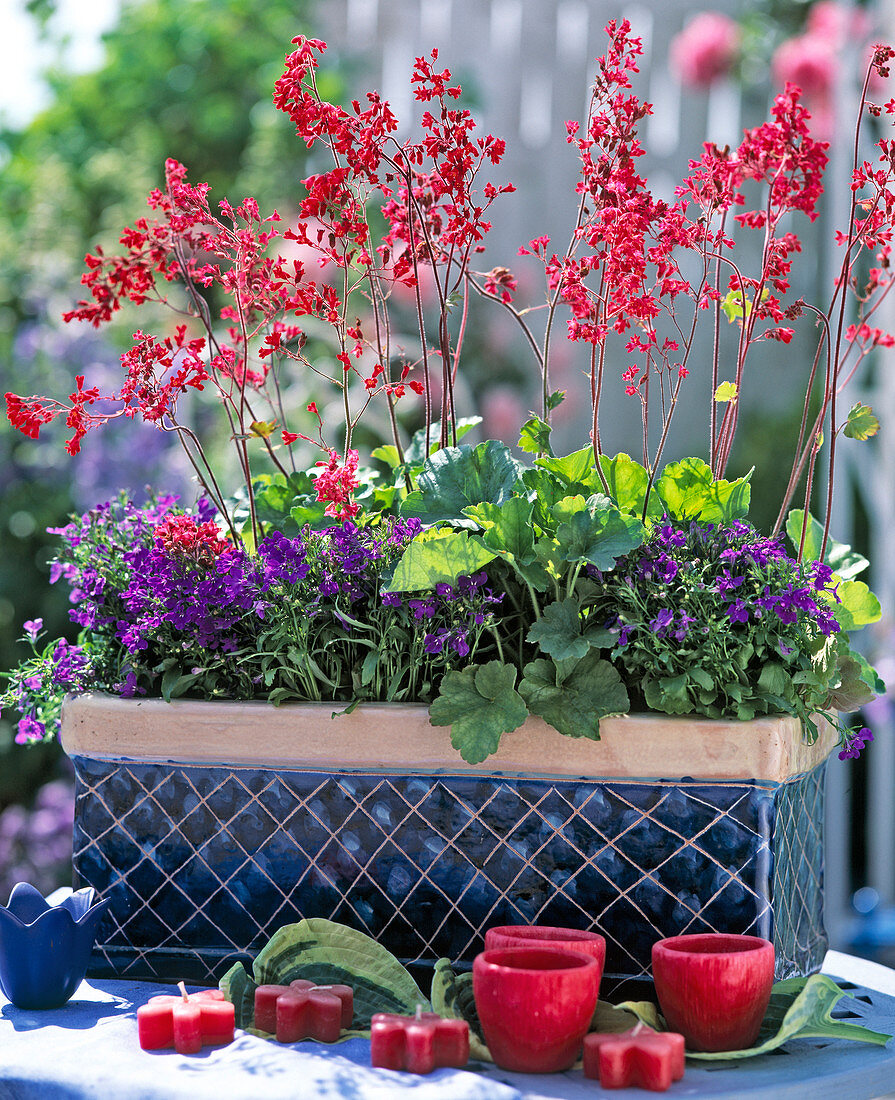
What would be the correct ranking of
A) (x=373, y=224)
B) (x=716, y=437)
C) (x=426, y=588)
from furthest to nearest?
(x=373, y=224) < (x=716, y=437) < (x=426, y=588)

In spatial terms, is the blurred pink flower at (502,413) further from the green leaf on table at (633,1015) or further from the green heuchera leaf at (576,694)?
the green leaf on table at (633,1015)

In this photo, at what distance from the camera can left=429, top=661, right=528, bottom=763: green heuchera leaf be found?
2.42 ft

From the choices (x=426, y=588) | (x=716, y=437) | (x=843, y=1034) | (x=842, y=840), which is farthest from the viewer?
(x=842, y=840)

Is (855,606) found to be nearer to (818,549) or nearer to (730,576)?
(818,549)

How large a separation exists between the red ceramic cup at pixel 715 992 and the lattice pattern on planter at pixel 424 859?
73 millimetres

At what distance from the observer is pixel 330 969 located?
0.74 metres

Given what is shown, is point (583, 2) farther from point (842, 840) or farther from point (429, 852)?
point (429, 852)

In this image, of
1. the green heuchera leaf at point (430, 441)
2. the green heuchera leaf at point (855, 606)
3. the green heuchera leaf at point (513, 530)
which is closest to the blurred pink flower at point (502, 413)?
the green heuchera leaf at point (430, 441)

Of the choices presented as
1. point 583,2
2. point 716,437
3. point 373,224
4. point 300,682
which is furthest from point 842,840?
point 583,2

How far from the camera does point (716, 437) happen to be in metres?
0.91

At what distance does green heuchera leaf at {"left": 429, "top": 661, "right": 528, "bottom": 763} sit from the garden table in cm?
20

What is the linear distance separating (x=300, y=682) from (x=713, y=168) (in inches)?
19.7

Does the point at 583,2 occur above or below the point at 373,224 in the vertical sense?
above

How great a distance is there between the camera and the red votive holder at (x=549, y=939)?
26.4 inches
